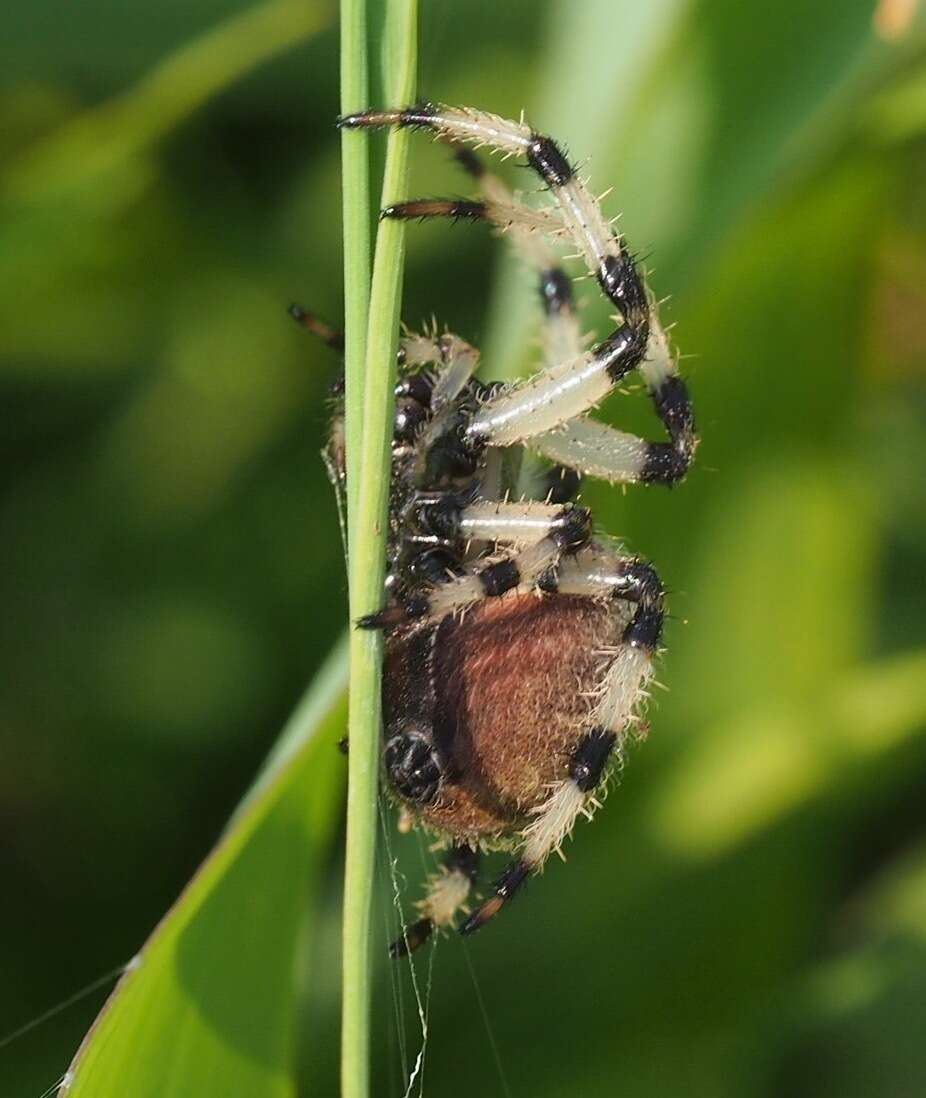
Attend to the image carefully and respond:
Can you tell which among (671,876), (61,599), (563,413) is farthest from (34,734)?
(563,413)

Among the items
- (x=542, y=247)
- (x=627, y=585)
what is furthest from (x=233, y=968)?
(x=542, y=247)

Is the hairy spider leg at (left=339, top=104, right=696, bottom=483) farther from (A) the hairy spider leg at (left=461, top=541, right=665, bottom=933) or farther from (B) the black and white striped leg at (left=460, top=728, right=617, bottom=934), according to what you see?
(B) the black and white striped leg at (left=460, top=728, right=617, bottom=934)

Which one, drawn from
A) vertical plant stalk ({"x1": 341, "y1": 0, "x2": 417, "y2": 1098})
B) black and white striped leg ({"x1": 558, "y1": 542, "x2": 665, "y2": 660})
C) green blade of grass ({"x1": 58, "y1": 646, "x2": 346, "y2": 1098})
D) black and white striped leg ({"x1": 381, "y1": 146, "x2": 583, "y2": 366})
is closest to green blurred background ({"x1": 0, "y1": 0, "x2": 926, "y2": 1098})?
black and white striped leg ({"x1": 381, "y1": 146, "x2": 583, "y2": 366})

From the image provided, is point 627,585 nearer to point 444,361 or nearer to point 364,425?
point 444,361

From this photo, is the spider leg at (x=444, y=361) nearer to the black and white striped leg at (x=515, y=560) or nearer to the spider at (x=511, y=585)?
the spider at (x=511, y=585)

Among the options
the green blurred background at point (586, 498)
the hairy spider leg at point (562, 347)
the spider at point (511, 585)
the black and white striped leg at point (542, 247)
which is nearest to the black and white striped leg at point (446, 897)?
the spider at point (511, 585)

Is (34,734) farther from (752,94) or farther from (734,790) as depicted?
(752,94)
